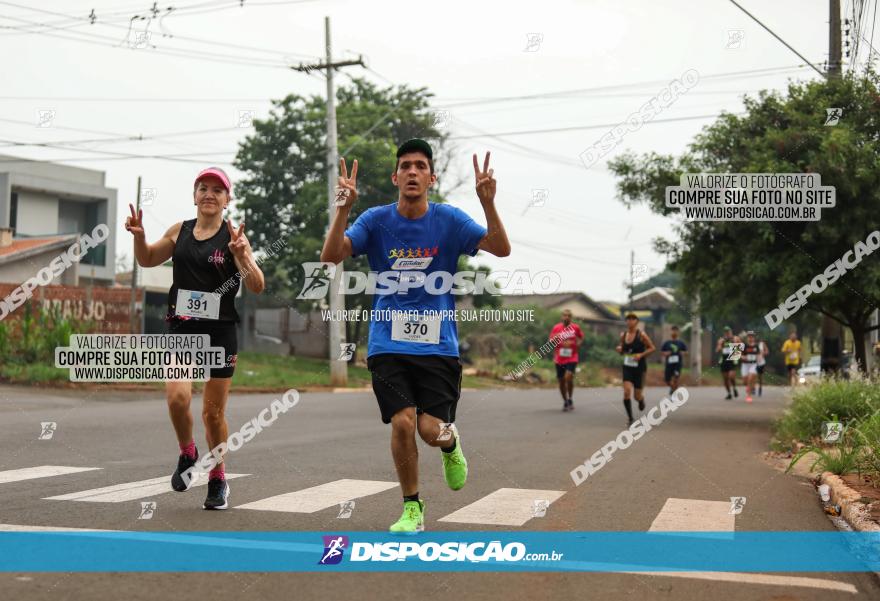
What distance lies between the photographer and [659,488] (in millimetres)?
8000

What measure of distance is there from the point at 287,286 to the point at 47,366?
18765 mm

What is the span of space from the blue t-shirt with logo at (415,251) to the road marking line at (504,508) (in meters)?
1.20

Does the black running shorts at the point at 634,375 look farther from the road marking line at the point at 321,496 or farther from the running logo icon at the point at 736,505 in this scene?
the road marking line at the point at 321,496

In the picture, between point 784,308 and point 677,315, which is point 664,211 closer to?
point 784,308

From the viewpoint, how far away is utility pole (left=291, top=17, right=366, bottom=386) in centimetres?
2667

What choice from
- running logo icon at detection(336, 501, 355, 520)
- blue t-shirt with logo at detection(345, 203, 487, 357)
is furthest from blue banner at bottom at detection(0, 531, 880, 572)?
blue t-shirt with logo at detection(345, 203, 487, 357)

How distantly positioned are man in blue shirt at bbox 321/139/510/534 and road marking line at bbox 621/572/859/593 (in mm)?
1438

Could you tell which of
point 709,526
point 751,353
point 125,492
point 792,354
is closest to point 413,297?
point 709,526

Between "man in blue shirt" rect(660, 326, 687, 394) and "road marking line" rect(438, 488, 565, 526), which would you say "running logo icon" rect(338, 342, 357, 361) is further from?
"road marking line" rect(438, 488, 565, 526)

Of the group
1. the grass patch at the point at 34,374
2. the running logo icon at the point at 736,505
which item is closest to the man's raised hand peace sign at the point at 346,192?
the running logo icon at the point at 736,505

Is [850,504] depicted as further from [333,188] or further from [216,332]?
[333,188]

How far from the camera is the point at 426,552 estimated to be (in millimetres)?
5090

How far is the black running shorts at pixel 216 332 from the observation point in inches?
244

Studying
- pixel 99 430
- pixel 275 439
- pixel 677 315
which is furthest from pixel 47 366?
pixel 677 315
